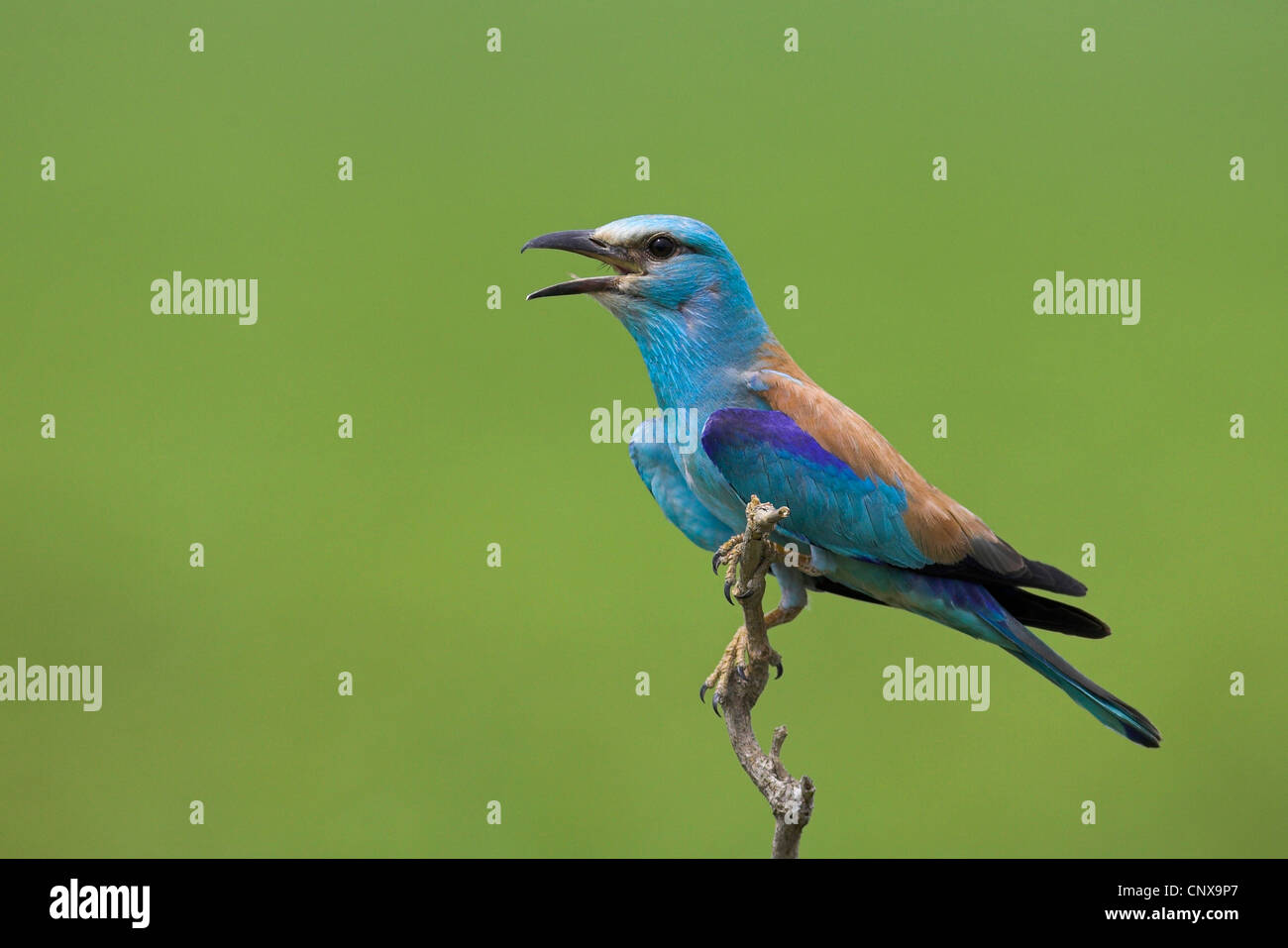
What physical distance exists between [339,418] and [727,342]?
240 inches

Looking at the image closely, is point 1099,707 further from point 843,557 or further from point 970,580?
point 843,557

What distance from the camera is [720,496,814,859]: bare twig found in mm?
4559

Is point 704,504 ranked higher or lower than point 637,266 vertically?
lower

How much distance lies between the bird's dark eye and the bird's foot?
5.08 ft

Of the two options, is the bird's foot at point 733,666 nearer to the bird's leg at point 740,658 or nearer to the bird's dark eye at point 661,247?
the bird's leg at point 740,658

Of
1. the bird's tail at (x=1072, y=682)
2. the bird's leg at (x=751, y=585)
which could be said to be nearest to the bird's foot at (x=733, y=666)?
the bird's leg at (x=751, y=585)

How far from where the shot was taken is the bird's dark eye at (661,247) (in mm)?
5508

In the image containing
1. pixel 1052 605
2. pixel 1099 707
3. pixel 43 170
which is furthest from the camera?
pixel 43 170

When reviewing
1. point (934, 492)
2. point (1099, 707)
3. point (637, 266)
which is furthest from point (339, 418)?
point (1099, 707)

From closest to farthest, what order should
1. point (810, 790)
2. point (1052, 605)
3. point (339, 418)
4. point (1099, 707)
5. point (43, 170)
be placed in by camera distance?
point (810, 790), point (1099, 707), point (1052, 605), point (339, 418), point (43, 170)

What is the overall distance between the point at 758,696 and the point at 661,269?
5.75ft

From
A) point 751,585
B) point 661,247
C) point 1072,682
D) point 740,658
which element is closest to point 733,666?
point 740,658

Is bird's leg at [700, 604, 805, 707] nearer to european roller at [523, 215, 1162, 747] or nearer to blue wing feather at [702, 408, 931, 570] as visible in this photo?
european roller at [523, 215, 1162, 747]

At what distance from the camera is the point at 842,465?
5.32m
